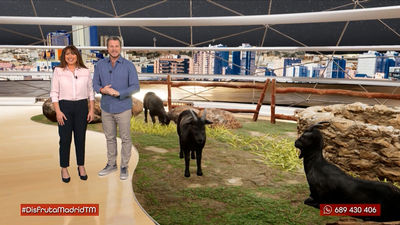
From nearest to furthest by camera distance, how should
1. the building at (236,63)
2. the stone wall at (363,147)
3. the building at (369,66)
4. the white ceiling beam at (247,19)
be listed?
the stone wall at (363,147) < the white ceiling beam at (247,19) < the building at (369,66) < the building at (236,63)

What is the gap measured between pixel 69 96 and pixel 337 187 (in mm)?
2277

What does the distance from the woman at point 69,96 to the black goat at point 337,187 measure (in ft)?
6.26

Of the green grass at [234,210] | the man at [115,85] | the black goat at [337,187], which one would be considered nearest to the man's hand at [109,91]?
the man at [115,85]

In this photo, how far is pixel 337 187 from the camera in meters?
1.91

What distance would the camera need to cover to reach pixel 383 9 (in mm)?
3734

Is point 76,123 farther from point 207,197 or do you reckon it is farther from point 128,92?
point 207,197

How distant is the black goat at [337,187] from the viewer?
68.7 inches

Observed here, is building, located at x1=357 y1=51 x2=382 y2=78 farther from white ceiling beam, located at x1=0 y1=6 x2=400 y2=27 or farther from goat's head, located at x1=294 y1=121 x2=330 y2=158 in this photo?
goat's head, located at x1=294 y1=121 x2=330 y2=158

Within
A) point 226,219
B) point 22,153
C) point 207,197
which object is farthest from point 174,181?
point 22,153

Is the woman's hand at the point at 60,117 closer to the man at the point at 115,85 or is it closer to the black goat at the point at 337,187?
the man at the point at 115,85

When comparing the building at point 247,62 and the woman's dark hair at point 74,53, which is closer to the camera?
the woman's dark hair at point 74,53

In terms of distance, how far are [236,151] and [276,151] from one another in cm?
52

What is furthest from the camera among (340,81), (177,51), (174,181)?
(177,51)

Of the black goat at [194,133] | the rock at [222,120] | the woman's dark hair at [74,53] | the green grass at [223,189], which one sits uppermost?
the woman's dark hair at [74,53]
